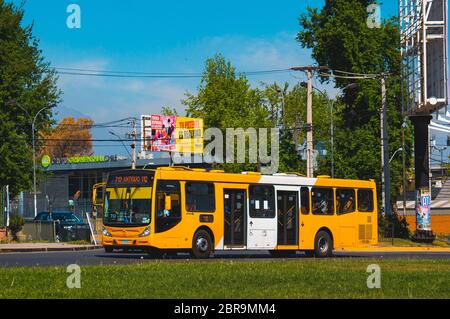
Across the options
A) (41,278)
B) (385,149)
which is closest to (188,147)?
(385,149)

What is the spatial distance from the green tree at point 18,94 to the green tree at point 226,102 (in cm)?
1896

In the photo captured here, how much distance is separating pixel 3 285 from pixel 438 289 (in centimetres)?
769

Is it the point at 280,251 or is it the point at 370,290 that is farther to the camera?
the point at 280,251

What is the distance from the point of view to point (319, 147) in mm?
90188

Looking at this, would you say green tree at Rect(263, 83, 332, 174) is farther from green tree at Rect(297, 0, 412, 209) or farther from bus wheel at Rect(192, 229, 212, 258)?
bus wheel at Rect(192, 229, 212, 258)

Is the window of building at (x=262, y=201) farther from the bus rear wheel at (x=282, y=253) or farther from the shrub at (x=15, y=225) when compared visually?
the shrub at (x=15, y=225)

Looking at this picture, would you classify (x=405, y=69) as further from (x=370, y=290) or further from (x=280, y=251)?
(x=370, y=290)

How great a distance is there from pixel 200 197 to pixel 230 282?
13.7 m

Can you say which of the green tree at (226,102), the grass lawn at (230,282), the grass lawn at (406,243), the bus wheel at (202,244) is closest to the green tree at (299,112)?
the green tree at (226,102)

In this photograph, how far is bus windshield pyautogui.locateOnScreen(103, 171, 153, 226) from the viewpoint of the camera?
2919 cm

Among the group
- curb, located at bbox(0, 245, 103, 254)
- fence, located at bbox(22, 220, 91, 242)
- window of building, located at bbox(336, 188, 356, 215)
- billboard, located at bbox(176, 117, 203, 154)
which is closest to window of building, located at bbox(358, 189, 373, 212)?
window of building, located at bbox(336, 188, 356, 215)

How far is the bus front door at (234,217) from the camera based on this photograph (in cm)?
3105

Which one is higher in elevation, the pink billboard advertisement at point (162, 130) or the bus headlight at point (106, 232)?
the pink billboard advertisement at point (162, 130)

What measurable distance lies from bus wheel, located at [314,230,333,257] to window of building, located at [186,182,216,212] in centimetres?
525
